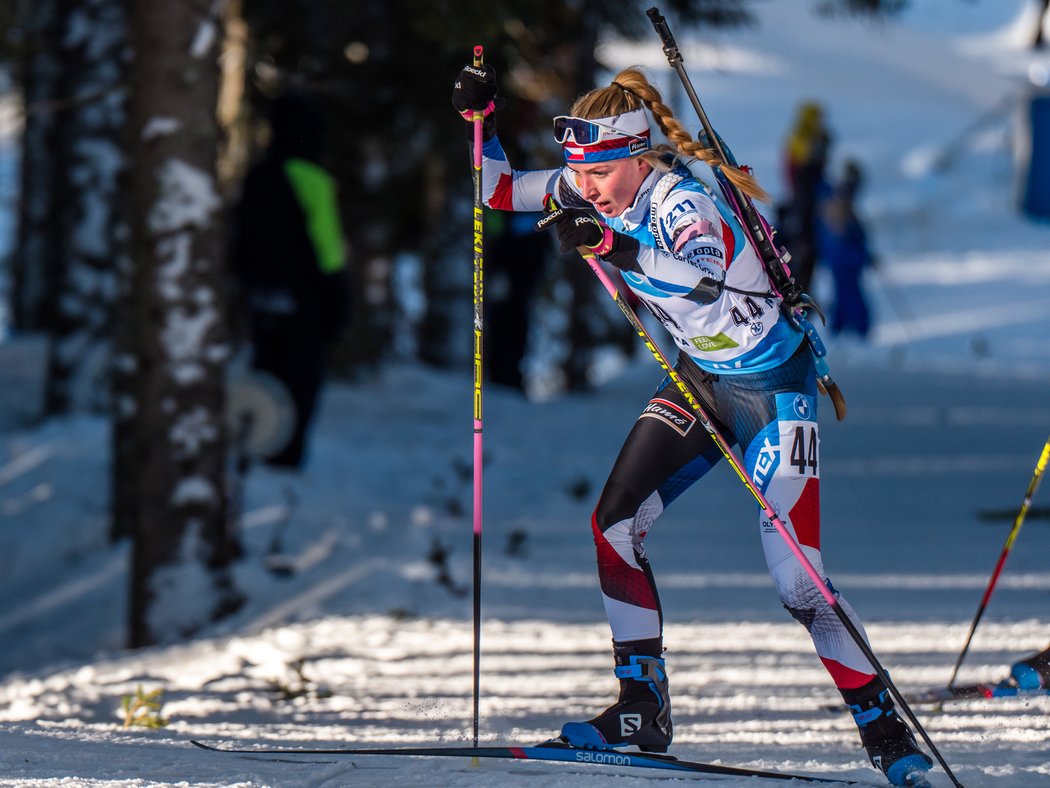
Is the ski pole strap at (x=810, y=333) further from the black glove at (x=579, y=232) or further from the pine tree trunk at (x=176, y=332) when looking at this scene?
the pine tree trunk at (x=176, y=332)

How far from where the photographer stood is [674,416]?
4.27 metres

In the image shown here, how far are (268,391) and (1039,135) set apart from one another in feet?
26.6

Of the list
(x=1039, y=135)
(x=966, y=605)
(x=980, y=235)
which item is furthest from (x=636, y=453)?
(x=980, y=235)

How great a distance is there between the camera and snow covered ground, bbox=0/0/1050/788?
4.61 m

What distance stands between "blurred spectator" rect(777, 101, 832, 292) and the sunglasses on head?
10748 mm

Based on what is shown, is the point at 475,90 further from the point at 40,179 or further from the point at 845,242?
the point at 845,242

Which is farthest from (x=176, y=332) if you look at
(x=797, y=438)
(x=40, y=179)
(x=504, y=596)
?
(x=40, y=179)

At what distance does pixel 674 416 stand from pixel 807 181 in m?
11.3

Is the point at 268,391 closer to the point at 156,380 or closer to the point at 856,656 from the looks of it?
the point at 156,380

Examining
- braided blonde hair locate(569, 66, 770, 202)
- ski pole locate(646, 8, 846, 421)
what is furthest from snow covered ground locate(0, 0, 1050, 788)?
braided blonde hair locate(569, 66, 770, 202)

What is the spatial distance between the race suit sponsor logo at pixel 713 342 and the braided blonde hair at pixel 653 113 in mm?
416

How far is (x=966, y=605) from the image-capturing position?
6.75m

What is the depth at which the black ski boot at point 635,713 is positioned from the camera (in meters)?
4.23

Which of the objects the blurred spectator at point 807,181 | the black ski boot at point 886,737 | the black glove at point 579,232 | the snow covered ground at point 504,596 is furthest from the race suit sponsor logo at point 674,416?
the blurred spectator at point 807,181
